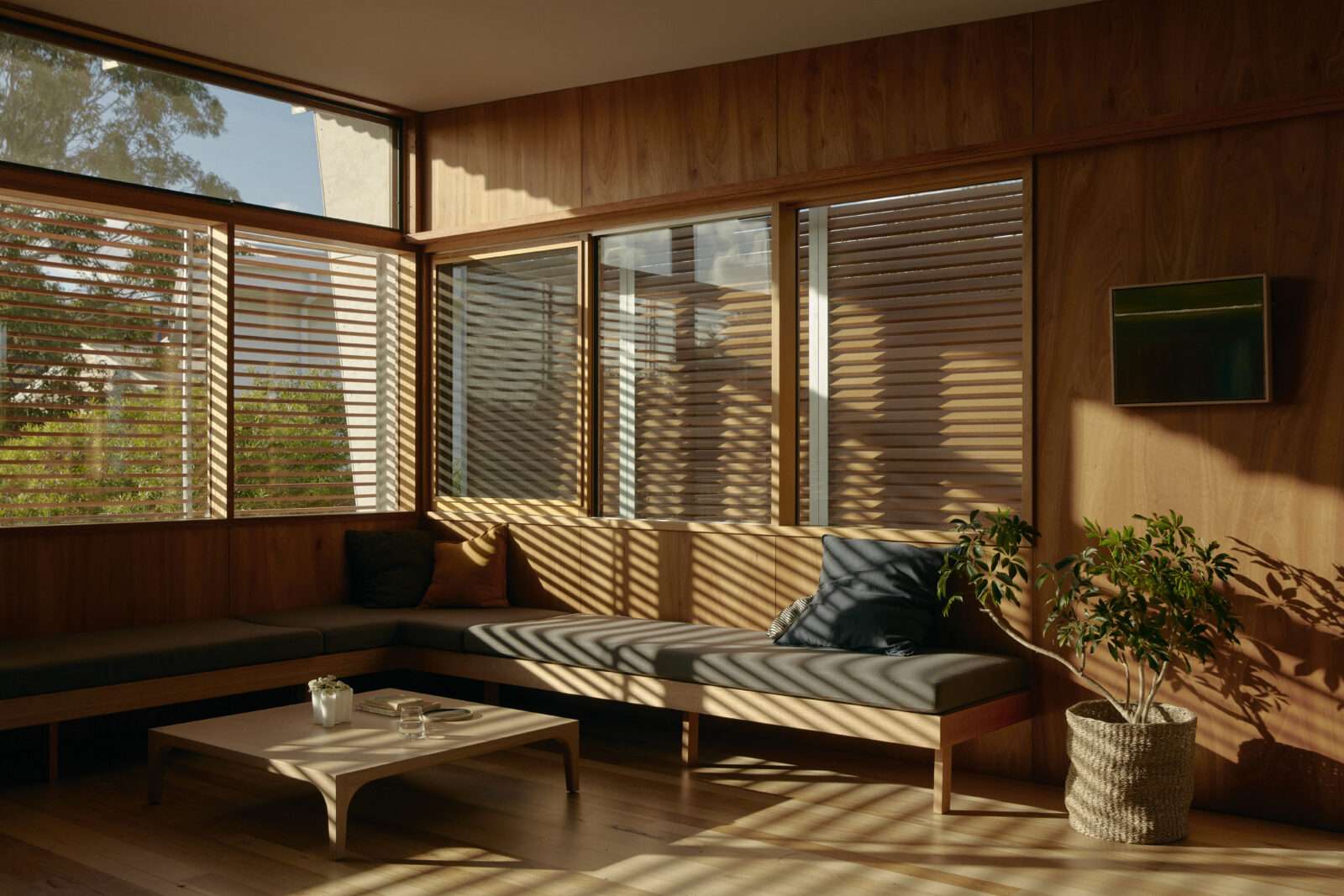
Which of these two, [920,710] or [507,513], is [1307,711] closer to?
[920,710]

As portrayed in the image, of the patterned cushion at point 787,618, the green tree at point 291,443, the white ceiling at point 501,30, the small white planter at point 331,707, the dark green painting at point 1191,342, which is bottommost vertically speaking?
the small white planter at point 331,707

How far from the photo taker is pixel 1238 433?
4195 millimetres

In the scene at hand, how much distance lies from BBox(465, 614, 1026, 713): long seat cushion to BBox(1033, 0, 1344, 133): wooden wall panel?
2070mm

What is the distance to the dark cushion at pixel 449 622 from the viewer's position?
5.42 metres

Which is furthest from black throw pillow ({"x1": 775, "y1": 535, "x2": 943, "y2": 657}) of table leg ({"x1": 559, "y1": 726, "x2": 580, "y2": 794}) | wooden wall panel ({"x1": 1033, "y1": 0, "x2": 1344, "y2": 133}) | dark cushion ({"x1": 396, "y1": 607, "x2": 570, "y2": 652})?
wooden wall panel ({"x1": 1033, "y1": 0, "x2": 1344, "y2": 133})

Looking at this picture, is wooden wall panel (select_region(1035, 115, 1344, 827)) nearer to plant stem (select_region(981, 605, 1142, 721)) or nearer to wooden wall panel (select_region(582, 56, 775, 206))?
plant stem (select_region(981, 605, 1142, 721))

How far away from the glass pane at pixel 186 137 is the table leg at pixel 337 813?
318cm

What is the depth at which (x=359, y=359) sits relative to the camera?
6.42m

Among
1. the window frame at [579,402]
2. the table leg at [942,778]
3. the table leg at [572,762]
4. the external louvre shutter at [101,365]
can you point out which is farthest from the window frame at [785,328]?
the external louvre shutter at [101,365]

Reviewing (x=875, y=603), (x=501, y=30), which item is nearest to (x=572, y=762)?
(x=875, y=603)

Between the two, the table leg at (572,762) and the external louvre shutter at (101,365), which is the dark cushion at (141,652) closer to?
the external louvre shutter at (101,365)

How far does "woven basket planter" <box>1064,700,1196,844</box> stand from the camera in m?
3.86

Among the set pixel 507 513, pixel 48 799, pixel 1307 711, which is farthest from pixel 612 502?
pixel 1307 711

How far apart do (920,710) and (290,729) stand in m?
2.14
